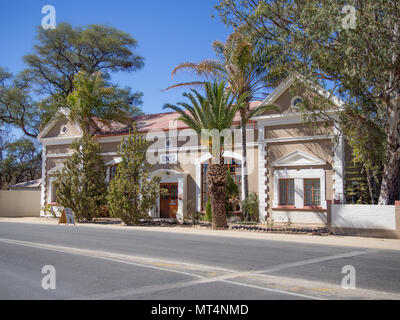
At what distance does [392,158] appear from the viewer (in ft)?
53.4

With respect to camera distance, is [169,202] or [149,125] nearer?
[169,202]

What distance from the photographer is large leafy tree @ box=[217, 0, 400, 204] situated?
49.2 feet

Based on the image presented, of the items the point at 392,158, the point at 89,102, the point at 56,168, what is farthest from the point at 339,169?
the point at 56,168

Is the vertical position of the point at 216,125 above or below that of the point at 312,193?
above

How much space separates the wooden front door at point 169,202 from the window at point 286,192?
7.06 m

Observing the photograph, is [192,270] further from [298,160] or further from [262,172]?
[262,172]

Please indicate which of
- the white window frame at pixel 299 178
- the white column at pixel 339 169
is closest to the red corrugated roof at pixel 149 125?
the white window frame at pixel 299 178

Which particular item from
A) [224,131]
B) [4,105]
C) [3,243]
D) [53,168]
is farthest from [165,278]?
[4,105]

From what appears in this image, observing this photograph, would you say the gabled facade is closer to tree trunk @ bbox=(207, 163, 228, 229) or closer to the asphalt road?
tree trunk @ bbox=(207, 163, 228, 229)

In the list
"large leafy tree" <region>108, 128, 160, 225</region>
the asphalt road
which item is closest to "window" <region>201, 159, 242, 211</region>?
"large leafy tree" <region>108, 128, 160, 225</region>

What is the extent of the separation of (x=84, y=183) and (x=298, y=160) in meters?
12.7

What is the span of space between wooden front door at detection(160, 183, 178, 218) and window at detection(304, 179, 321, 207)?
27.5 ft
